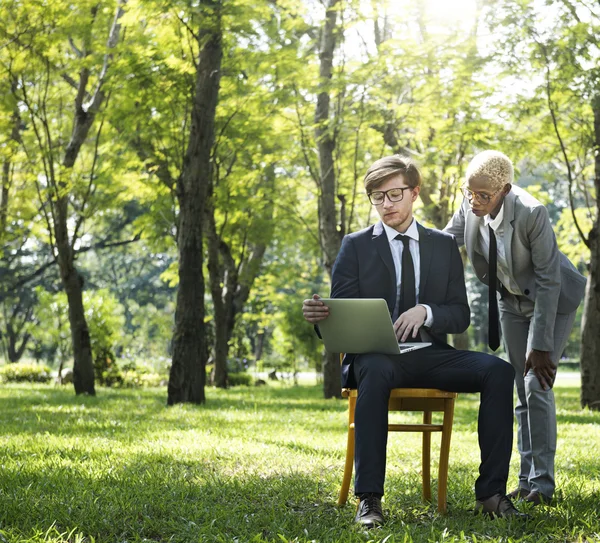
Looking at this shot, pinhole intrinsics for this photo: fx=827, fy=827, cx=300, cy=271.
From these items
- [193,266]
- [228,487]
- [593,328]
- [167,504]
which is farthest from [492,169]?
[593,328]

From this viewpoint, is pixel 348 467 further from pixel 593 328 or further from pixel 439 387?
pixel 593 328

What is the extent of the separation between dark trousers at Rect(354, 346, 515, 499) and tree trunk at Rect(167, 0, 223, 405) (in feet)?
24.8

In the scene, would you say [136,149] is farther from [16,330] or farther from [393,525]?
[16,330]

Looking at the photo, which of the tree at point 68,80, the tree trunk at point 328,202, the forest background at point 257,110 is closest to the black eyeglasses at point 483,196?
the forest background at point 257,110

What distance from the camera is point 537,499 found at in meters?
4.45

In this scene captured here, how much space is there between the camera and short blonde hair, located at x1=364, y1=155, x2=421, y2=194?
172 inches

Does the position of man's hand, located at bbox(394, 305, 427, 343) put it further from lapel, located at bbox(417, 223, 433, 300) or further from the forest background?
the forest background

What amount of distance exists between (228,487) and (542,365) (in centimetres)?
189

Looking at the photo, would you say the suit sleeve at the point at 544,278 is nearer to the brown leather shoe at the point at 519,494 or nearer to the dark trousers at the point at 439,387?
the dark trousers at the point at 439,387

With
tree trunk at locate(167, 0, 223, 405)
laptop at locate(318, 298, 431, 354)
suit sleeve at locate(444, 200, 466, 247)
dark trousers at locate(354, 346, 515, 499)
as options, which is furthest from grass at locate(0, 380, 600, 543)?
tree trunk at locate(167, 0, 223, 405)

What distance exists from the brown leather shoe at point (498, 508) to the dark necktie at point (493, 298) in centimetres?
86

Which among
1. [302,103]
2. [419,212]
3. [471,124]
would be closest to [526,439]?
[471,124]

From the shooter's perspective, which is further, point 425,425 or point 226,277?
point 226,277

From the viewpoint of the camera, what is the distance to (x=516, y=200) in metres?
4.50
